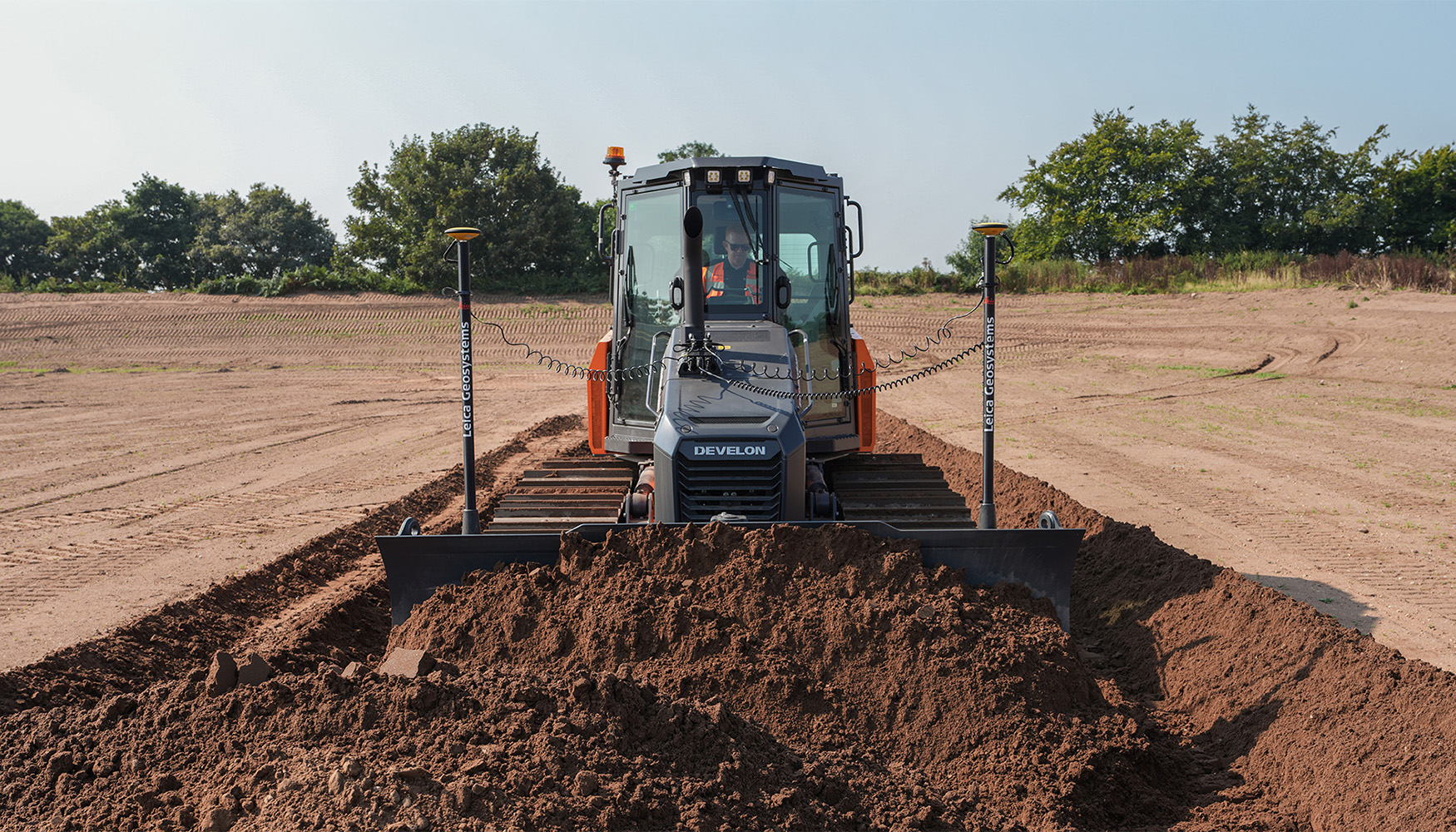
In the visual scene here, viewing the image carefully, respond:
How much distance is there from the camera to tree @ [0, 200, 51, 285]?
48.6 metres

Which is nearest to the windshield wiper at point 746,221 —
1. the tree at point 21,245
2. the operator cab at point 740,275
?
the operator cab at point 740,275

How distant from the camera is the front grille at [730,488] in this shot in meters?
5.48

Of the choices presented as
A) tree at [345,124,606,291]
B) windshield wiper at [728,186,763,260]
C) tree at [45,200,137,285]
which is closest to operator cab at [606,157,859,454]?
windshield wiper at [728,186,763,260]

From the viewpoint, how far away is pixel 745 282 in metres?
6.55

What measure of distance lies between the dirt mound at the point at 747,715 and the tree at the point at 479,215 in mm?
32007

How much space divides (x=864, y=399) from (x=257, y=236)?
5095cm

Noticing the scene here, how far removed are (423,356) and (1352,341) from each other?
2601cm

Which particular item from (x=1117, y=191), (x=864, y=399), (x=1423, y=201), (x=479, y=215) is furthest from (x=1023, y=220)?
(x=864, y=399)

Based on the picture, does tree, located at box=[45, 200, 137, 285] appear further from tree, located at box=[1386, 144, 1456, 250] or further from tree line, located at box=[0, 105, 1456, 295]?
tree, located at box=[1386, 144, 1456, 250]

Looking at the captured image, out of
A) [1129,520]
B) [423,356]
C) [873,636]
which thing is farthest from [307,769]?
[423,356]

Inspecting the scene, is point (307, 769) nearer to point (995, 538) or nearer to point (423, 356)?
point (995, 538)

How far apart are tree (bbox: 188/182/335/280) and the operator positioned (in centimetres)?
4683

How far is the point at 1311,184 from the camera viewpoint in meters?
41.1

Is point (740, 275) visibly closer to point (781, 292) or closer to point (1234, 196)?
point (781, 292)
